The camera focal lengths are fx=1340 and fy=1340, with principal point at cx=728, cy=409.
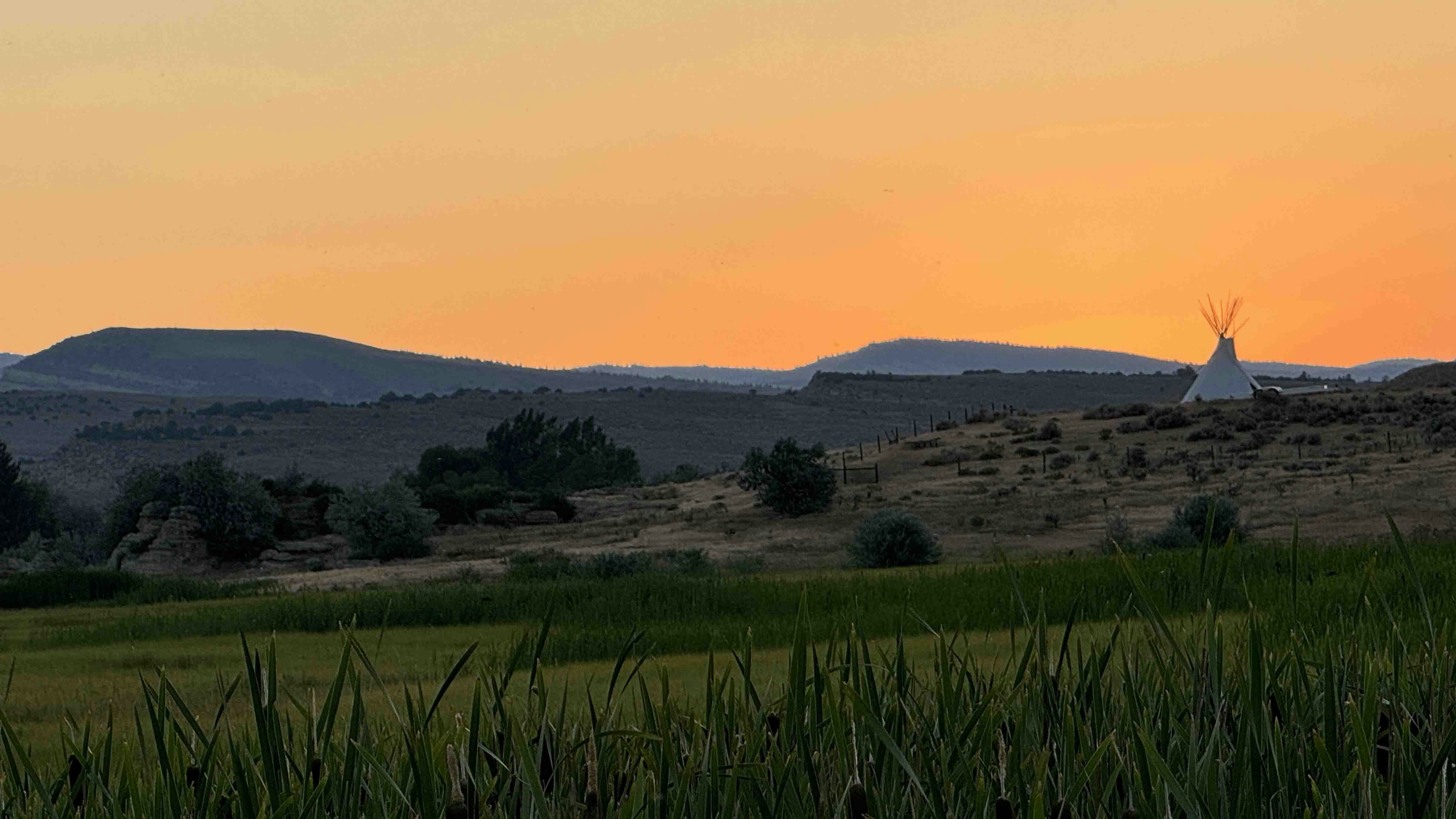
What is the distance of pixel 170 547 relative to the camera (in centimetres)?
3966

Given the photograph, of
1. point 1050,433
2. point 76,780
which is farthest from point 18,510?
point 76,780

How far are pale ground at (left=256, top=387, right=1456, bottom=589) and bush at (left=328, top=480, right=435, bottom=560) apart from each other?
1070 millimetres

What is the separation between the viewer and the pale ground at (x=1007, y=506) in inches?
1275

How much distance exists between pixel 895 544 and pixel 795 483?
14436mm

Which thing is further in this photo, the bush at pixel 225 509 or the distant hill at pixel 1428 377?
the distant hill at pixel 1428 377

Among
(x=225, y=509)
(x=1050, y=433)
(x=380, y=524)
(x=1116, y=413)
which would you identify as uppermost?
(x=1116, y=413)

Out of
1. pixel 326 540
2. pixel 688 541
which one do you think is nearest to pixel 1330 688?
pixel 688 541

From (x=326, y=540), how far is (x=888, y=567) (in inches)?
916

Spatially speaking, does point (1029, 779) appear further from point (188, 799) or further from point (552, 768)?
point (188, 799)

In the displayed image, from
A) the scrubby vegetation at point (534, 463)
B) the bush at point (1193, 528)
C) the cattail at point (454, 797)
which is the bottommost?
the bush at point (1193, 528)

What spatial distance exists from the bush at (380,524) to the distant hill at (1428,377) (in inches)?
2085

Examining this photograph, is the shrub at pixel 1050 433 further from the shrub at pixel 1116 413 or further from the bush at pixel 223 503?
the bush at pixel 223 503

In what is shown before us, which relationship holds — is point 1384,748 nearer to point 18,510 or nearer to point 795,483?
point 795,483

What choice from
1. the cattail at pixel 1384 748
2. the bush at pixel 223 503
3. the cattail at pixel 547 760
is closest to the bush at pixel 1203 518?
the cattail at pixel 1384 748
